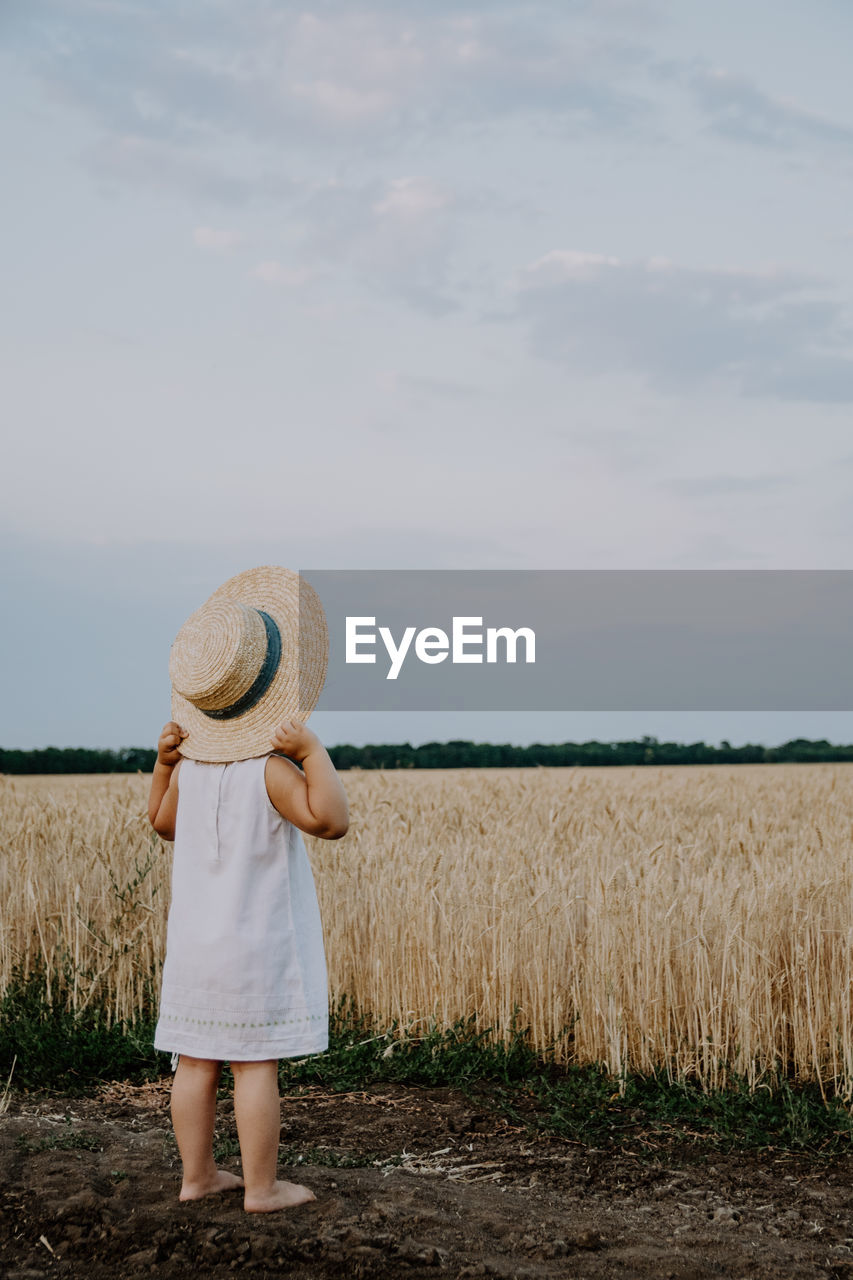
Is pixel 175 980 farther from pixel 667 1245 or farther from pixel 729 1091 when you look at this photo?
pixel 729 1091

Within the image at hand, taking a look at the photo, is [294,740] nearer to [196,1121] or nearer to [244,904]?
[244,904]

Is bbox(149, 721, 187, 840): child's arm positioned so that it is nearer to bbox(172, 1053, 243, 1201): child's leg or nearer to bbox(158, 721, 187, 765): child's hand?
bbox(158, 721, 187, 765): child's hand

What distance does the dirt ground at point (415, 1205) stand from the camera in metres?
2.93

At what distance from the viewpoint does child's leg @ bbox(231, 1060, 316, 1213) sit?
10.2 feet

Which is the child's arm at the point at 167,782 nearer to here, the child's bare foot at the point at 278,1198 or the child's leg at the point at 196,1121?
the child's leg at the point at 196,1121

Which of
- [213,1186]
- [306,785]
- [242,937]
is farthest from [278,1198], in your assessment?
[306,785]

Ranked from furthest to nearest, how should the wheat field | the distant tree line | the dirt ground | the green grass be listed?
1. the distant tree line
2. the wheat field
3. the green grass
4. the dirt ground

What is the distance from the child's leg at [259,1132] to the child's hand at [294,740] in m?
0.90

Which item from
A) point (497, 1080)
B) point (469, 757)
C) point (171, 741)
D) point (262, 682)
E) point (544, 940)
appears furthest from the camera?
point (469, 757)

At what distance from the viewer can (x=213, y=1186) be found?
3.29m

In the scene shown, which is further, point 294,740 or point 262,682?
point 262,682

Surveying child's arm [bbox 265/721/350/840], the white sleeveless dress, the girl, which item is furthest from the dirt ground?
child's arm [bbox 265/721/350/840]

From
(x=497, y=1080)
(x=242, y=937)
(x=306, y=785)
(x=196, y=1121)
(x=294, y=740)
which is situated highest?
(x=294, y=740)

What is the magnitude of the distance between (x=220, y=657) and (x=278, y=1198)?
1586 mm
